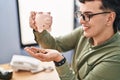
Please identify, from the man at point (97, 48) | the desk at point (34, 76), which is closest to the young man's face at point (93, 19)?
the man at point (97, 48)

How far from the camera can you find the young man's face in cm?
106

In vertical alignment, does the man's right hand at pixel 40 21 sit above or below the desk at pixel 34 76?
above

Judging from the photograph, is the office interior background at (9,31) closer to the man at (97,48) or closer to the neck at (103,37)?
the man at (97,48)

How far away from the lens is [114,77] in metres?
1.02

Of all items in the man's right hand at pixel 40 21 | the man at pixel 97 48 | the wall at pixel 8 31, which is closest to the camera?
the man at pixel 97 48

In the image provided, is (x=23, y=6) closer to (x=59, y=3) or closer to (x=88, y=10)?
(x=59, y=3)

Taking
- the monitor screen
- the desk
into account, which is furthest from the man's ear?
the monitor screen

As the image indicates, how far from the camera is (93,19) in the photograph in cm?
106

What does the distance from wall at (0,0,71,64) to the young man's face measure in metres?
1.04

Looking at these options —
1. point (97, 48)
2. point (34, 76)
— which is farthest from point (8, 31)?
point (97, 48)

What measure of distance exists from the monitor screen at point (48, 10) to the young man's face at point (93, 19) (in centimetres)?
104

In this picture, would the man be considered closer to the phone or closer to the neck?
the neck

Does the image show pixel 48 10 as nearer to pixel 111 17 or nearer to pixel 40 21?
pixel 40 21

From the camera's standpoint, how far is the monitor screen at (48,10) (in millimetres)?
2061
